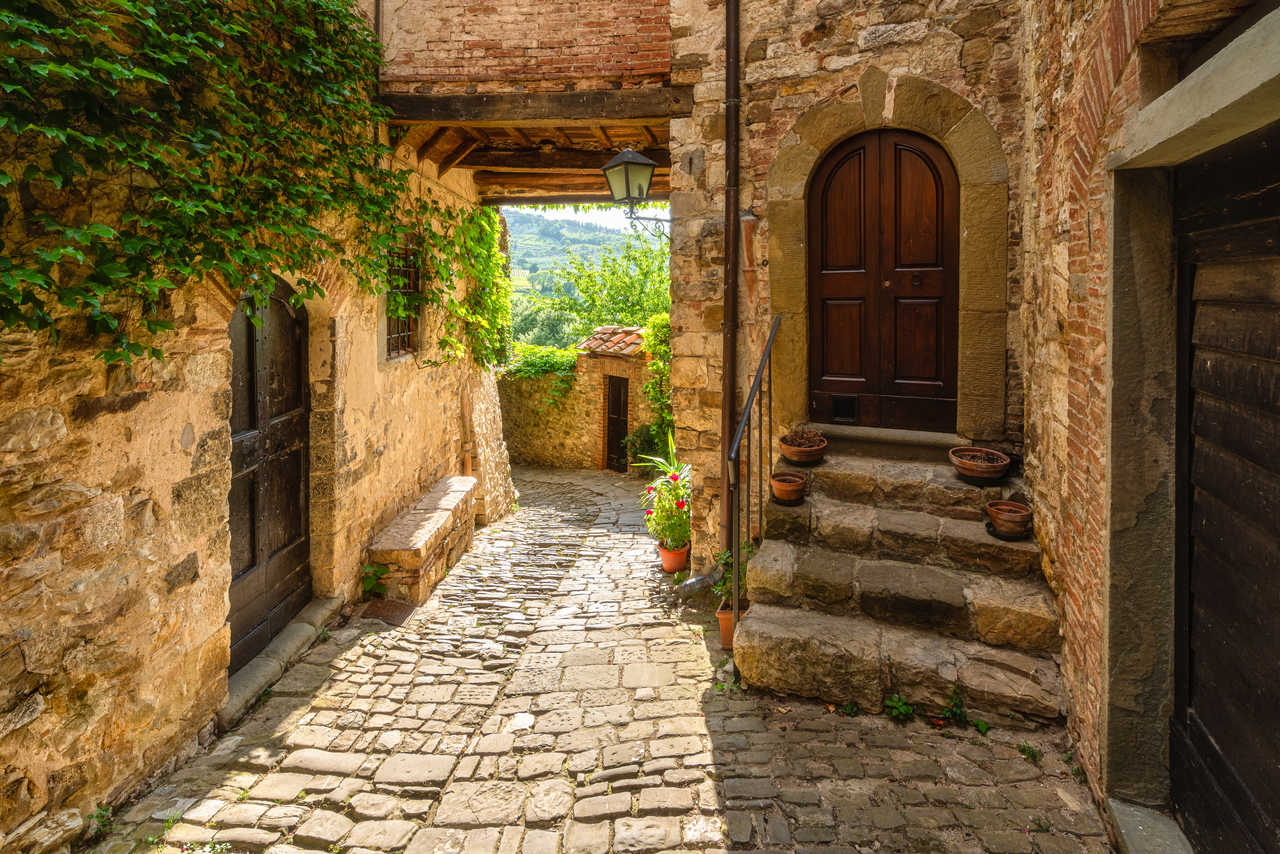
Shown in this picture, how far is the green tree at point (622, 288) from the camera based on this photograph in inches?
990

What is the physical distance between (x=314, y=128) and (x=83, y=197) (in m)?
1.92

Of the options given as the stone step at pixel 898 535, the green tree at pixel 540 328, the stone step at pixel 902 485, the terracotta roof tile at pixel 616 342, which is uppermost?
the green tree at pixel 540 328

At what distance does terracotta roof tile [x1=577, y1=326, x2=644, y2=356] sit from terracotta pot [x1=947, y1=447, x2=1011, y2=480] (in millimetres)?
9077

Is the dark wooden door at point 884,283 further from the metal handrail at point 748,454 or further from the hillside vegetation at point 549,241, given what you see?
the hillside vegetation at point 549,241

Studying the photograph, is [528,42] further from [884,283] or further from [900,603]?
[900,603]

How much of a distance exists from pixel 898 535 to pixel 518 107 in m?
4.20

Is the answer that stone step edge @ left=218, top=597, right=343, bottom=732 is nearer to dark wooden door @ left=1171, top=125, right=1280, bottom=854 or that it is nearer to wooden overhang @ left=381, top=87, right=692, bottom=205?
wooden overhang @ left=381, top=87, right=692, bottom=205

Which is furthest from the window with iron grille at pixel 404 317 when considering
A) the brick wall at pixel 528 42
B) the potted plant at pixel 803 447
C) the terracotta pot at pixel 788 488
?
the terracotta pot at pixel 788 488

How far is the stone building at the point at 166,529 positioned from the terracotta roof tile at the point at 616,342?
25.7 feet

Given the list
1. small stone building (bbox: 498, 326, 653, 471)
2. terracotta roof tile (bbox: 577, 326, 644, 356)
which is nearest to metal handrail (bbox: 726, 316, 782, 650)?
small stone building (bbox: 498, 326, 653, 471)

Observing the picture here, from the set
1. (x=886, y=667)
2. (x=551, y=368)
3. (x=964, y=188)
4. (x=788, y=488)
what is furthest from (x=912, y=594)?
(x=551, y=368)

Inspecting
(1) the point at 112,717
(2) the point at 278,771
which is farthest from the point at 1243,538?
(1) the point at 112,717

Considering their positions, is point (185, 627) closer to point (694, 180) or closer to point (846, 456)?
point (846, 456)

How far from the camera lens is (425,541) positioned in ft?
18.8
